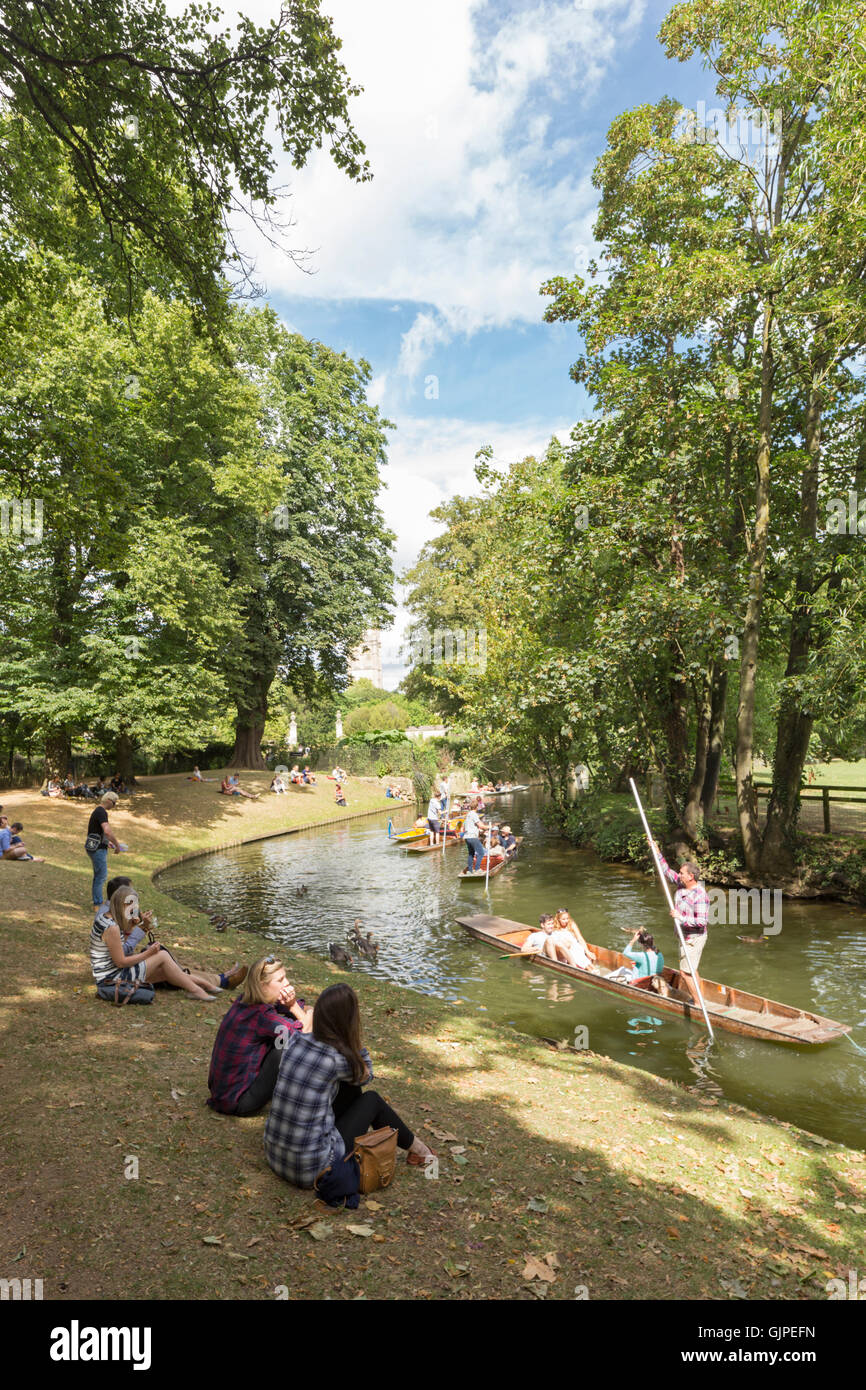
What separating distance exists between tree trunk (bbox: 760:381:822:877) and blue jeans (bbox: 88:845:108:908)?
1441 cm

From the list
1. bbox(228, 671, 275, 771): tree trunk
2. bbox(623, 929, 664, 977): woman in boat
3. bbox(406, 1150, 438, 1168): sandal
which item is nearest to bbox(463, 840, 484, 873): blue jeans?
bbox(623, 929, 664, 977): woman in boat

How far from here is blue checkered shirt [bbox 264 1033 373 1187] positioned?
4582 mm

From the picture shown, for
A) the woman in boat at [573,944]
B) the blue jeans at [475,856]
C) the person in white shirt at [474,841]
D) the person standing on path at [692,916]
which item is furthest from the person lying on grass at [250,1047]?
the blue jeans at [475,856]

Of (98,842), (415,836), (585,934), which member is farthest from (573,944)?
(415,836)

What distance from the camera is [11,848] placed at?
55.3 feet

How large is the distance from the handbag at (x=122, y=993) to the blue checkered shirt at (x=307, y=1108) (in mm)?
3760

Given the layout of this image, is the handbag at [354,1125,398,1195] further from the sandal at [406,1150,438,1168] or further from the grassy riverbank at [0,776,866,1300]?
the sandal at [406,1150,438,1168]

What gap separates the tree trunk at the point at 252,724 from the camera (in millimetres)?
37250

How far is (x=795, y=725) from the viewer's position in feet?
58.5

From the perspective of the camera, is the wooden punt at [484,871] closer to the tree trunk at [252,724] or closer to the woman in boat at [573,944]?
the woman in boat at [573,944]

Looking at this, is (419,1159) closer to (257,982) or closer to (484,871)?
(257,982)

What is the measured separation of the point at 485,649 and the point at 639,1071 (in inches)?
902

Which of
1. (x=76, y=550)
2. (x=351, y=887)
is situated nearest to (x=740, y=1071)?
(x=351, y=887)
